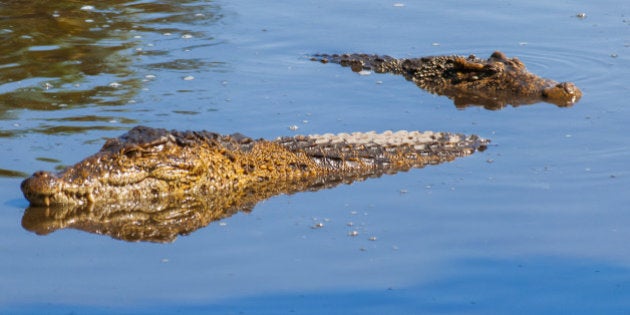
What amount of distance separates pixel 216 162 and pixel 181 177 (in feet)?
1.14

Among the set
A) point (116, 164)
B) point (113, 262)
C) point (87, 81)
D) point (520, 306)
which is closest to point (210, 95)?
point (87, 81)

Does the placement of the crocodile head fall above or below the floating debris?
above

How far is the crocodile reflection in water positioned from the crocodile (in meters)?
3.50

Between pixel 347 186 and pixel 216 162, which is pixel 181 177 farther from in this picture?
pixel 347 186

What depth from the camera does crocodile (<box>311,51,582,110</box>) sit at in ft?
43.4

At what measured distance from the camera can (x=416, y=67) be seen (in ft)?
46.7

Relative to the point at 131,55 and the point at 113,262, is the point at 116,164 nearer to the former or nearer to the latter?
the point at 113,262

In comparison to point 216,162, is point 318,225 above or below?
below

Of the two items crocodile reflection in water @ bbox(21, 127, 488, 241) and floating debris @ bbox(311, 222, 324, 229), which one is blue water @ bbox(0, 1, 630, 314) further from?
crocodile reflection in water @ bbox(21, 127, 488, 241)

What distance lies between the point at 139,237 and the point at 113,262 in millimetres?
579

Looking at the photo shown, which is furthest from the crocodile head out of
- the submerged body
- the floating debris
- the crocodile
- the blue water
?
the crocodile

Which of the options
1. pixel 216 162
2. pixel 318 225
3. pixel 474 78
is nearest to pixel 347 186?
pixel 318 225

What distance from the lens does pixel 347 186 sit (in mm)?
9695

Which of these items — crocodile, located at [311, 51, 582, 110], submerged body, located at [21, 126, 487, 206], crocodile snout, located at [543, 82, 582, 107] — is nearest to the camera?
submerged body, located at [21, 126, 487, 206]
